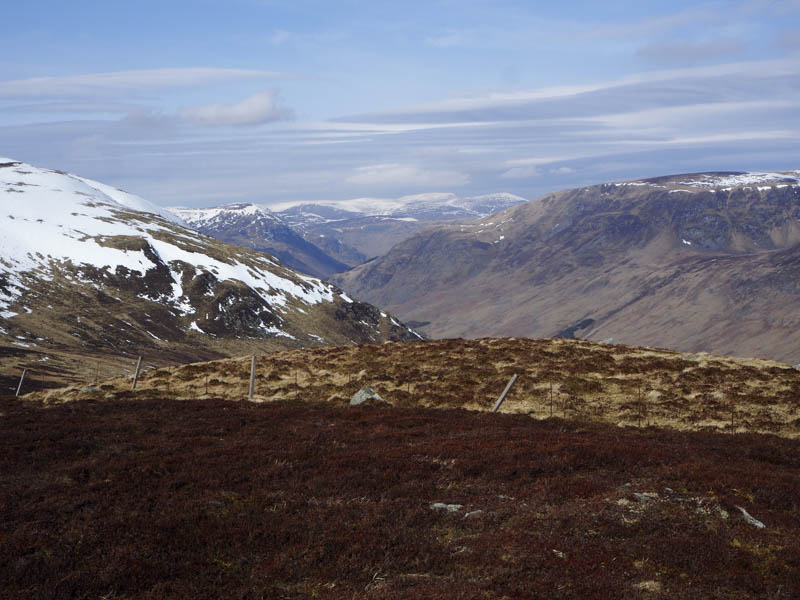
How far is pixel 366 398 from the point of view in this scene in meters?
35.7

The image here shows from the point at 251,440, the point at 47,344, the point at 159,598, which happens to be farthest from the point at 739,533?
the point at 47,344

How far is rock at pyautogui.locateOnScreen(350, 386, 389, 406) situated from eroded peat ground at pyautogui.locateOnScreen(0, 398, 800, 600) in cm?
683

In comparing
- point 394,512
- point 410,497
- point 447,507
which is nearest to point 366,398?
point 410,497

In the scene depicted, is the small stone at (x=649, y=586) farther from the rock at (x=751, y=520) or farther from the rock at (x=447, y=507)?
the rock at (x=447, y=507)

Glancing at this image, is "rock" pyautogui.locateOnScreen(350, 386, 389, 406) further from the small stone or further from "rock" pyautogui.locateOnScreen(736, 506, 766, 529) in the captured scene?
the small stone

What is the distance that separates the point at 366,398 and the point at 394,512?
1862 cm

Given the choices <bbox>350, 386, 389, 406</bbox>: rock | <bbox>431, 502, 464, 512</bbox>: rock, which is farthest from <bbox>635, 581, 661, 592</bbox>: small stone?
<bbox>350, 386, 389, 406</bbox>: rock

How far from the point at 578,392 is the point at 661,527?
72.9 ft

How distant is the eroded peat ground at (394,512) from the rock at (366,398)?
6.83 metres

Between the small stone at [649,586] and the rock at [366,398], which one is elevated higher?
the small stone at [649,586]

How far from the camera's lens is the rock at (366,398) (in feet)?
115

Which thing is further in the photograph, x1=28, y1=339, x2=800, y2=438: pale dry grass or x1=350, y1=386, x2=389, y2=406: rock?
x1=350, y1=386, x2=389, y2=406: rock

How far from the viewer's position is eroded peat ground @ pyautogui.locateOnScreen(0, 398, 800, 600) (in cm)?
1289

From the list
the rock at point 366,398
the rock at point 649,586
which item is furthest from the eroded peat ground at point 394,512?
the rock at point 366,398
